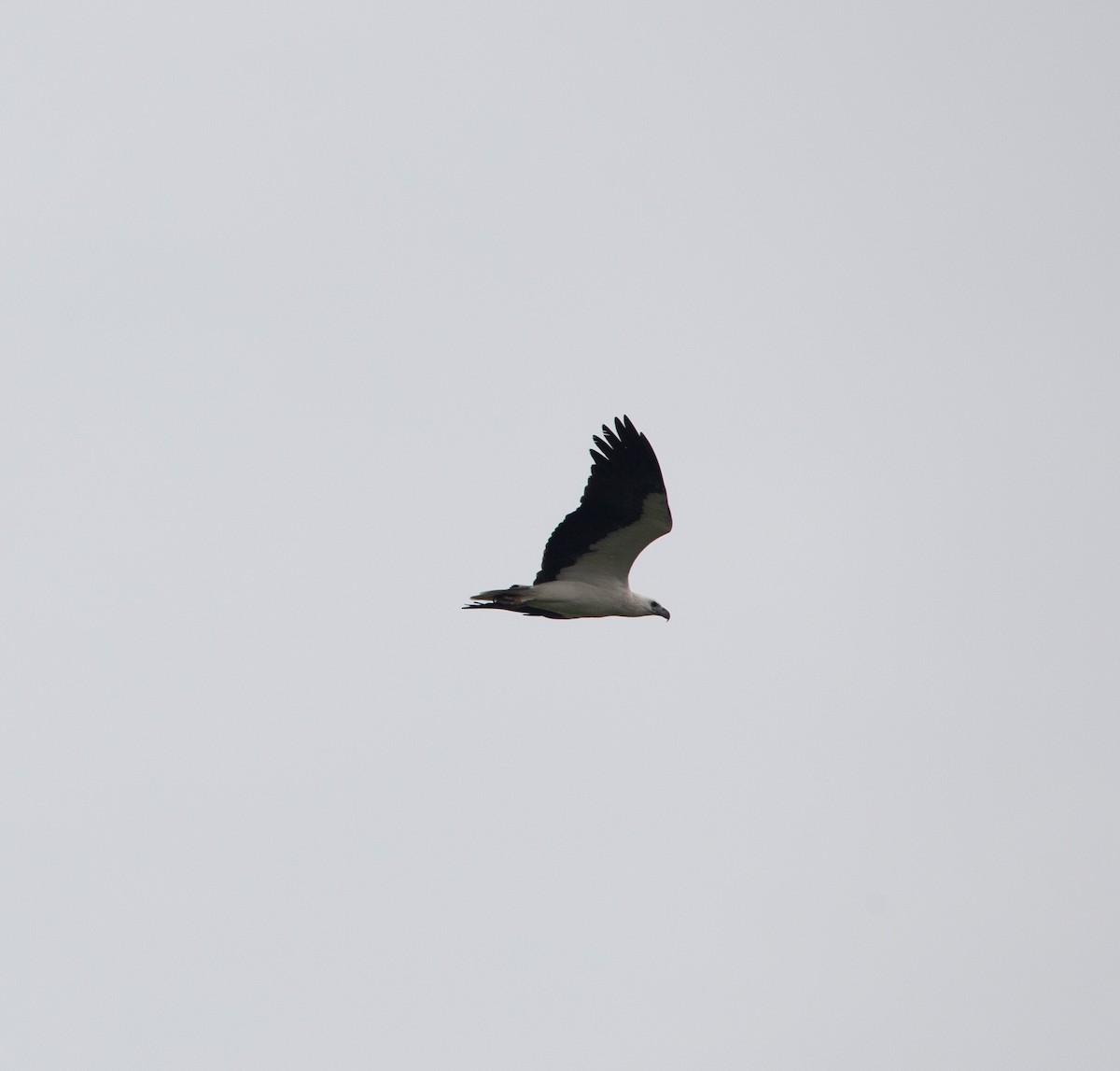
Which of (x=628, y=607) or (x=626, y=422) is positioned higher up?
(x=626, y=422)

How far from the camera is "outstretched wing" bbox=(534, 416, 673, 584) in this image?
32656 millimetres

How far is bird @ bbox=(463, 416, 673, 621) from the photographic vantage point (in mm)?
32719

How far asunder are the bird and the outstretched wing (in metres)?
0.01

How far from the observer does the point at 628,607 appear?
113 feet

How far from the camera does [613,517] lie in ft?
109

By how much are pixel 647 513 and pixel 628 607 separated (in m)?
1.94

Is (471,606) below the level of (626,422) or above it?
below

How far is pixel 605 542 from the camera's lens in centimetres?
3362

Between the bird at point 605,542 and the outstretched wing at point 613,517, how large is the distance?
0.01 metres

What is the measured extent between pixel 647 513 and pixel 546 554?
1.74m

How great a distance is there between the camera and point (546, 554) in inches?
1340

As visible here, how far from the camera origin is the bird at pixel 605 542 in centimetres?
3272

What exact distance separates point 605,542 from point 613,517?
0.53 m

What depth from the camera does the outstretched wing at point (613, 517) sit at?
32656 millimetres
